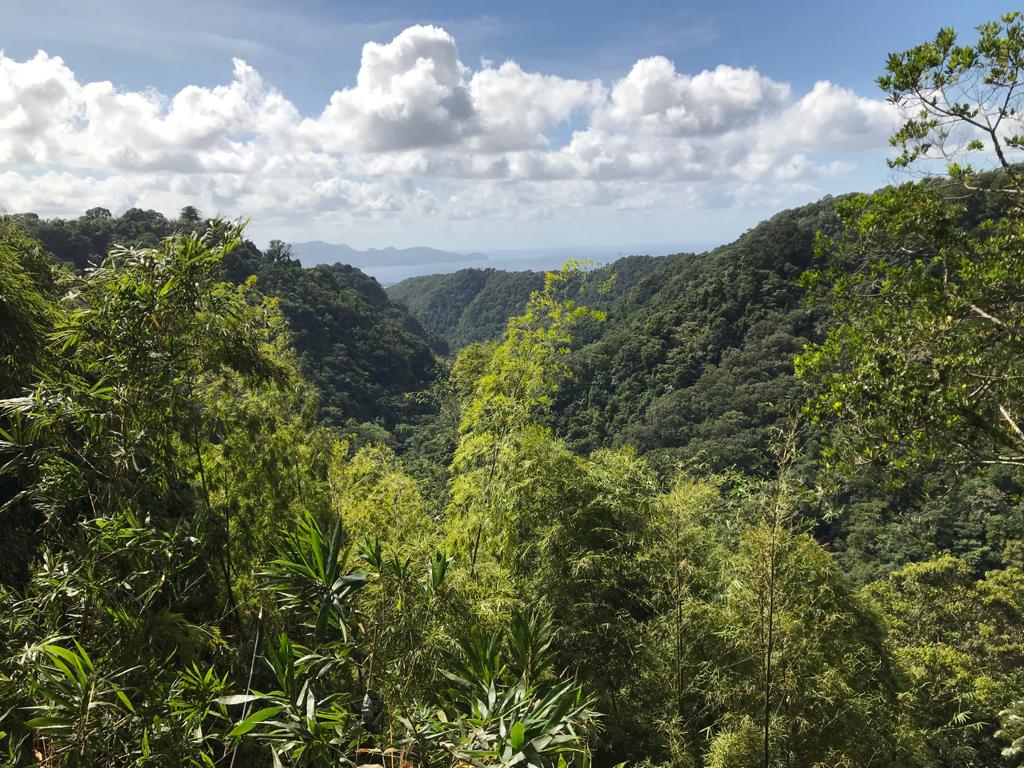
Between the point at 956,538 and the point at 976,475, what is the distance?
24.1 m

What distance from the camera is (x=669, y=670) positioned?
13.2 ft

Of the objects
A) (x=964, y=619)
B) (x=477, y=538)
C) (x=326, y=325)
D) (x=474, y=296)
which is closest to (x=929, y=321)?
(x=477, y=538)

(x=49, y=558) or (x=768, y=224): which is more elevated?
(x=768, y=224)

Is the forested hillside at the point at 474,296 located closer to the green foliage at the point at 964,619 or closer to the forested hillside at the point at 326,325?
the forested hillside at the point at 326,325

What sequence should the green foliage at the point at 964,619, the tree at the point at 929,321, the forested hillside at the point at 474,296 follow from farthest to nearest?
the forested hillside at the point at 474,296, the green foliage at the point at 964,619, the tree at the point at 929,321

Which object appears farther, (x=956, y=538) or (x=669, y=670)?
(x=956, y=538)

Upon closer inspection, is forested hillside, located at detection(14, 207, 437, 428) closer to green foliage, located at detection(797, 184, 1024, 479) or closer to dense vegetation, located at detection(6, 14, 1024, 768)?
dense vegetation, located at detection(6, 14, 1024, 768)

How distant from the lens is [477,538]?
4902mm

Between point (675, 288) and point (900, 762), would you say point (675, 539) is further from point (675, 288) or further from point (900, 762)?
point (675, 288)

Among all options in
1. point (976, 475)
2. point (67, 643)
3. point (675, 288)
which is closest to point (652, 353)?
point (675, 288)

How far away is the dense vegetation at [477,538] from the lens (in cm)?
195

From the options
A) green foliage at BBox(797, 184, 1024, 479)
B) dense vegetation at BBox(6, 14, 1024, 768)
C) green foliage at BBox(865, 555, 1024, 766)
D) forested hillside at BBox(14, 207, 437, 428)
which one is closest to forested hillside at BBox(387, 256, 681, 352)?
forested hillside at BBox(14, 207, 437, 428)

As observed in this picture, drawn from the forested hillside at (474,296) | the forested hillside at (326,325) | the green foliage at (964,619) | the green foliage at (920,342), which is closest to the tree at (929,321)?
the green foliage at (920,342)

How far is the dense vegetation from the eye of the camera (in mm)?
1951
